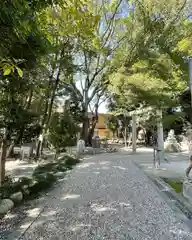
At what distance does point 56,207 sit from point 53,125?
633cm

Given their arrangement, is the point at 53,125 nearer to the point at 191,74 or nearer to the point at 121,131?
the point at 191,74

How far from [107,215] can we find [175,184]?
2485mm

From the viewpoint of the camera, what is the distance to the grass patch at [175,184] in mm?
4569

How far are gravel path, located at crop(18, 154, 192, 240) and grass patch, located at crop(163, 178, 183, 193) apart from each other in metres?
0.49

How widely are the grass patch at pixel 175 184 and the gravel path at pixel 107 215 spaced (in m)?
0.49

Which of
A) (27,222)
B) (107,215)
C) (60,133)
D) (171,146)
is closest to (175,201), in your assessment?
(107,215)

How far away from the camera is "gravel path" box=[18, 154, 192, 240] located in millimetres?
2576

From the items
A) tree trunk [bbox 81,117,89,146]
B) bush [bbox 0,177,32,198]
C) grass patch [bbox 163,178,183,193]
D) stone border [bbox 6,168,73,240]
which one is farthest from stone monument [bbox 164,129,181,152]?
stone border [bbox 6,168,73,240]

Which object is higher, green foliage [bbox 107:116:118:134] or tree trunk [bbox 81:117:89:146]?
green foliage [bbox 107:116:118:134]

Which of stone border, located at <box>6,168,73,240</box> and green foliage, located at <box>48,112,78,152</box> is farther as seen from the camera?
green foliage, located at <box>48,112,78,152</box>

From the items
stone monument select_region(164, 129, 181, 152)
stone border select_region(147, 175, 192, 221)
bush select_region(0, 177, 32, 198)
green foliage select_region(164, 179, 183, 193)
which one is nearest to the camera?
stone border select_region(147, 175, 192, 221)

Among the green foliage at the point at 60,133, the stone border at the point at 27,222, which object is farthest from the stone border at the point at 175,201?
the green foliage at the point at 60,133

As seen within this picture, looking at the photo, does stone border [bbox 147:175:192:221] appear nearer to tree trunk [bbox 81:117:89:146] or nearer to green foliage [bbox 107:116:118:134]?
Result: tree trunk [bbox 81:117:89:146]

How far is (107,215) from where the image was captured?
10.3 feet
